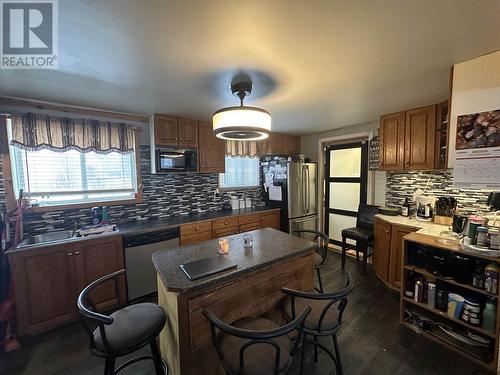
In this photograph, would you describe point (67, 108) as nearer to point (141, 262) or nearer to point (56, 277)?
point (56, 277)

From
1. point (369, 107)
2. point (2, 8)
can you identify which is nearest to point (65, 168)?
point (2, 8)

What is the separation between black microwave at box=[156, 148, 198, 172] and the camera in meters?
2.91

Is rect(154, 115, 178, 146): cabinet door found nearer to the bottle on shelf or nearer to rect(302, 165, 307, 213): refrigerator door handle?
rect(302, 165, 307, 213): refrigerator door handle

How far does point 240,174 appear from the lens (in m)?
4.22

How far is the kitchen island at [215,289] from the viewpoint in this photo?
125 cm

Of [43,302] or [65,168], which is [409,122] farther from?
[43,302]

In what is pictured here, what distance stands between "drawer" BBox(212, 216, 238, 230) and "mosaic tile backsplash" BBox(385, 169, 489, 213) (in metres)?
2.42

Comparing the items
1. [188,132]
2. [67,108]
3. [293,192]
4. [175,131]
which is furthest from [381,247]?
[67,108]

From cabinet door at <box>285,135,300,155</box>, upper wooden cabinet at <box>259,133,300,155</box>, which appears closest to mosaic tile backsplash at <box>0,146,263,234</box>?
upper wooden cabinet at <box>259,133,300,155</box>

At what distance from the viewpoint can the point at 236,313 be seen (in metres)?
1.44

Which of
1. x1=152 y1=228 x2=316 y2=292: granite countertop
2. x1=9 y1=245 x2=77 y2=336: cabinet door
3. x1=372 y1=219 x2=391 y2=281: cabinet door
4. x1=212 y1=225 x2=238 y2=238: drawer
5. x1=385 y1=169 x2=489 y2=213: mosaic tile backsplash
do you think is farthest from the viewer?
x1=212 y1=225 x2=238 y2=238: drawer

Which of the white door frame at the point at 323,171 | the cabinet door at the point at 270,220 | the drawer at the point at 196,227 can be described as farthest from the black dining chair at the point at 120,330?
the white door frame at the point at 323,171

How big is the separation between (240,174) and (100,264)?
264 centimetres

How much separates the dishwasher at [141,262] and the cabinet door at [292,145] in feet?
9.55
